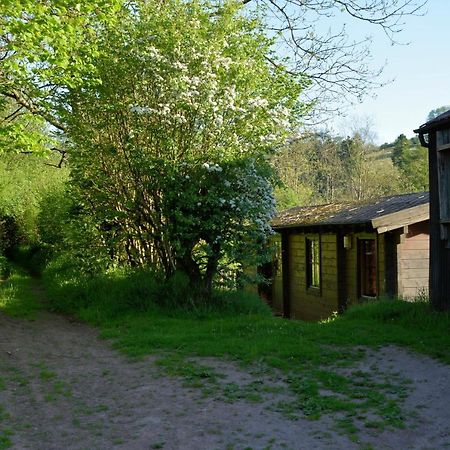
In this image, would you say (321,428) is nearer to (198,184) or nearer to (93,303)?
(198,184)

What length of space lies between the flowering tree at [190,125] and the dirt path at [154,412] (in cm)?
406

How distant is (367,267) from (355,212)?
1.42m

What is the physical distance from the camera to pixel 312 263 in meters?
17.1

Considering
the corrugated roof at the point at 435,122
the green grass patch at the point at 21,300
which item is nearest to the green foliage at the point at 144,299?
the green grass patch at the point at 21,300

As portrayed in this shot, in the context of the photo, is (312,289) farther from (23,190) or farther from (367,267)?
(23,190)

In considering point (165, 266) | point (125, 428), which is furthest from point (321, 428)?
point (165, 266)

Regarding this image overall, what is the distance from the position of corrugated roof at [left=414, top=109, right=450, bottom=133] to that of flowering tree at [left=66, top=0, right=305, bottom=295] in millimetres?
3124

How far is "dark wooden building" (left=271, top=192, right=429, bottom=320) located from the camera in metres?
12.7

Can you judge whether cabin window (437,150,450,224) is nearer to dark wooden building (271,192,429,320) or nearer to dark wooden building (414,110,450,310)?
dark wooden building (414,110,450,310)

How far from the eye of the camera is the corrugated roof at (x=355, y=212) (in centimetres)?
1262

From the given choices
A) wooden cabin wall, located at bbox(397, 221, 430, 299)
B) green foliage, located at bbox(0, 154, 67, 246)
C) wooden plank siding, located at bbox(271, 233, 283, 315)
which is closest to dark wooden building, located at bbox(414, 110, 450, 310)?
wooden cabin wall, located at bbox(397, 221, 430, 299)

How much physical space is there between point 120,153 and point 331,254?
6437 millimetres

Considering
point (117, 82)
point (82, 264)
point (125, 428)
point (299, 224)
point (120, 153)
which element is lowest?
point (125, 428)

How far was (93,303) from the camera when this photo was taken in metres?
13.0
